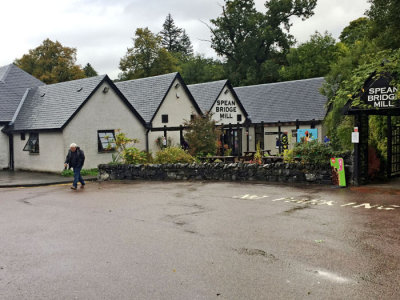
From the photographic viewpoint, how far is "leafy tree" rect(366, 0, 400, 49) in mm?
24569

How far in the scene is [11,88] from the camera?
30.2 m

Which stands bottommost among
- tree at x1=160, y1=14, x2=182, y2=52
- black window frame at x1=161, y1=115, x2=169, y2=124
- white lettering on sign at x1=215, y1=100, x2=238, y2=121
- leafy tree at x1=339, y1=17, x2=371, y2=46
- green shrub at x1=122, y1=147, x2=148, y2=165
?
green shrub at x1=122, y1=147, x2=148, y2=165

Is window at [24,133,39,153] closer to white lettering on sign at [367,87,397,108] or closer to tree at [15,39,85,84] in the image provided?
white lettering on sign at [367,87,397,108]

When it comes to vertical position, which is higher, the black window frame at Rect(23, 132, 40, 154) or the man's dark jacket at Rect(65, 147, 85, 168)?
the black window frame at Rect(23, 132, 40, 154)

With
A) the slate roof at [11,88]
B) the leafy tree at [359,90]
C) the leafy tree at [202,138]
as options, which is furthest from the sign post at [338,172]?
the slate roof at [11,88]

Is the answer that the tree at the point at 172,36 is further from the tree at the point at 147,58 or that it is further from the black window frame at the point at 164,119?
the black window frame at the point at 164,119

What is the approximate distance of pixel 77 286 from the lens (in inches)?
228

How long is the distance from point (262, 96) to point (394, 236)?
3338 centimetres

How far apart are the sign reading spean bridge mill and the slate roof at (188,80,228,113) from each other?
20747 mm

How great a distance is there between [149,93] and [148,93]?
0.33 feet

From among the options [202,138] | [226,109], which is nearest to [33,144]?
[202,138]

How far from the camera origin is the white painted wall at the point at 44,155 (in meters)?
24.7

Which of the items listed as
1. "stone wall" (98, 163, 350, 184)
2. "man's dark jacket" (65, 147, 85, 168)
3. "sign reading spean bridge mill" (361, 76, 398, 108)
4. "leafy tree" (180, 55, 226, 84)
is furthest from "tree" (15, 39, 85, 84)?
"sign reading spean bridge mill" (361, 76, 398, 108)

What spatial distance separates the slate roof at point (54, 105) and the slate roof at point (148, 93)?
477 centimetres
